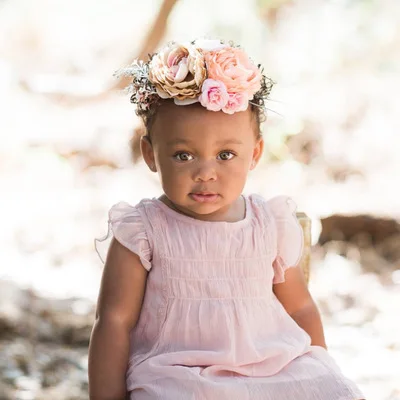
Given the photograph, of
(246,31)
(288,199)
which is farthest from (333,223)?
(288,199)

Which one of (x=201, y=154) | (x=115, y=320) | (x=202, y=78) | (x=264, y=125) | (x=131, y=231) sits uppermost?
(x=264, y=125)

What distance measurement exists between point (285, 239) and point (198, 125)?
0.36 m

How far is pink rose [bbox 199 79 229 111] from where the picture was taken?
1.67 m

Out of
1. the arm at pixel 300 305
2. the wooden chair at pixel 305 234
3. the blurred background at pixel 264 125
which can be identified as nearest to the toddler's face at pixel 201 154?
the arm at pixel 300 305

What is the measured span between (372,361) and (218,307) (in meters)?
2.42

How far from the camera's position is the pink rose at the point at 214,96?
1.67m

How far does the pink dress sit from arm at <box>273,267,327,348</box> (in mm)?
61

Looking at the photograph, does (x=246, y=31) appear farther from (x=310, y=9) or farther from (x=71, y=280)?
(x=71, y=280)

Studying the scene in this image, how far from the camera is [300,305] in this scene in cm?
196

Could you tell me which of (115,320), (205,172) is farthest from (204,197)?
(115,320)

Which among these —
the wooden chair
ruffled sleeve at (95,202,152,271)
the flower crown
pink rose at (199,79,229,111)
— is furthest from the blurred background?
pink rose at (199,79,229,111)

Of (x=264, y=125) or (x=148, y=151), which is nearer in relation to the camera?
Result: (x=148, y=151)

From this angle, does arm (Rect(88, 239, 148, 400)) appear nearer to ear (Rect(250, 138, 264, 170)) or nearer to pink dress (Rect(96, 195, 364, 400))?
pink dress (Rect(96, 195, 364, 400))

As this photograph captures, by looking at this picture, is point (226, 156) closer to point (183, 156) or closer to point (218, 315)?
point (183, 156)
